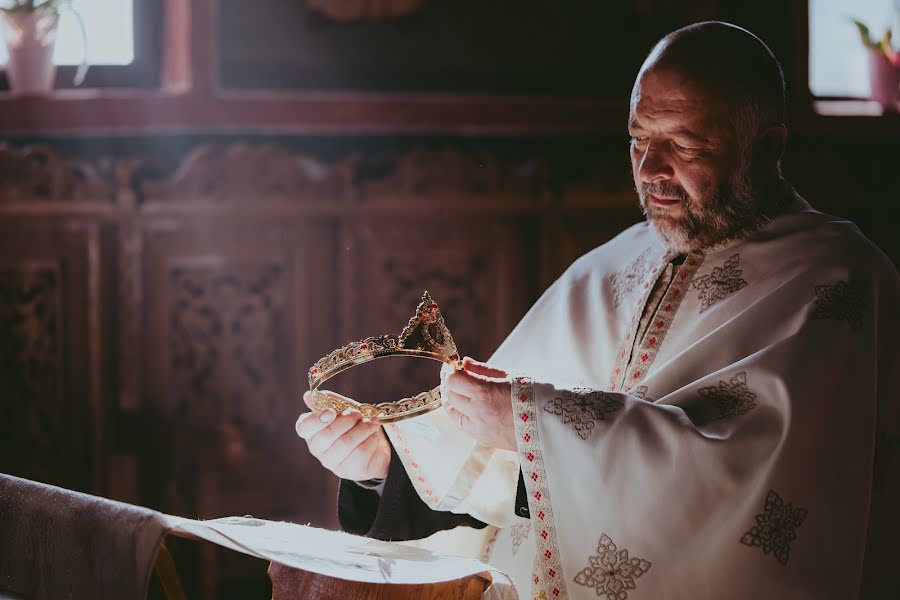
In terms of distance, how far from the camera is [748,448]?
1.92 metres

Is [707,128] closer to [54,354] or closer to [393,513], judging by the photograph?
[393,513]

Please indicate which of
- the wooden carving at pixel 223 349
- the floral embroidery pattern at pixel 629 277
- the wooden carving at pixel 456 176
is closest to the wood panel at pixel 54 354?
the wooden carving at pixel 223 349

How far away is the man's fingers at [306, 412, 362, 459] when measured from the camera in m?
2.21

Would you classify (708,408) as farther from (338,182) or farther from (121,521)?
(338,182)

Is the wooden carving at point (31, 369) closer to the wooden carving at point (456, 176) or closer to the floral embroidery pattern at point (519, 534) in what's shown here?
the wooden carving at point (456, 176)

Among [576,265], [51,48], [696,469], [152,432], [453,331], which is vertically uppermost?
[51,48]

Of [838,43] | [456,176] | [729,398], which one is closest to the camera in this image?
[729,398]

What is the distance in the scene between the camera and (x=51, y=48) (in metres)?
4.50

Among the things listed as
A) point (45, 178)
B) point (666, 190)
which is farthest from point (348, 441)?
point (45, 178)

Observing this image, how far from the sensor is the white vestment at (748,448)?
6.22 feet

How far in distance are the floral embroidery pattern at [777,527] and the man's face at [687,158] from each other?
68cm

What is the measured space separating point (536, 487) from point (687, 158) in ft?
2.65

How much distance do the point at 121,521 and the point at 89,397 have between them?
299 centimetres

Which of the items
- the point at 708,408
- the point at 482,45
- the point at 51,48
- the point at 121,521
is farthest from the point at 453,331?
the point at 121,521
